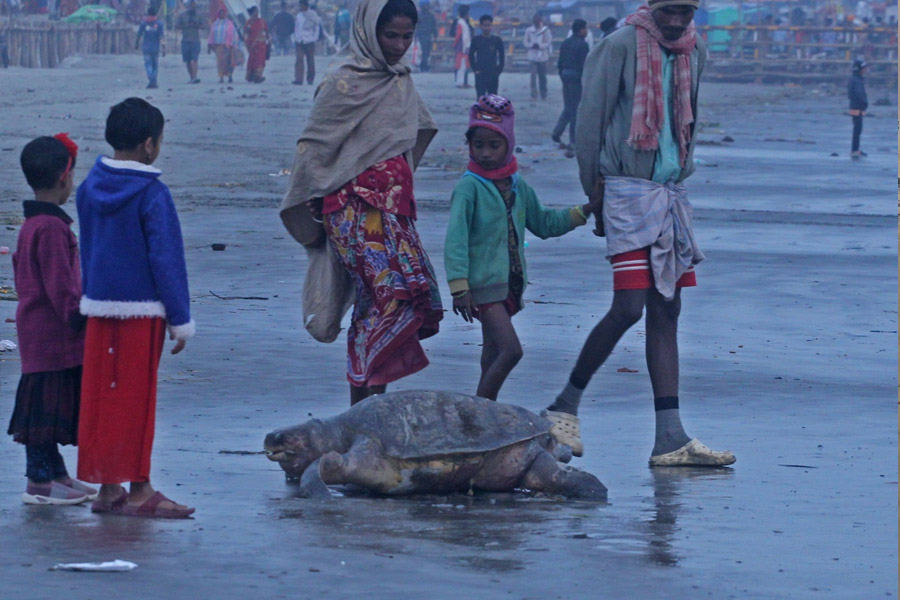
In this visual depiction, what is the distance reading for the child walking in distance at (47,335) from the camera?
5176 mm

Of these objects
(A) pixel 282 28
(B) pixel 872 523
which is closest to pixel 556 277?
(B) pixel 872 523

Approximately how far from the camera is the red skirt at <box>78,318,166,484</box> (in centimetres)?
505

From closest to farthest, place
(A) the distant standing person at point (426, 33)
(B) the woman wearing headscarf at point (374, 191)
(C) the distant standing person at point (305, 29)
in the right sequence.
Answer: (B) the woman wearing headscarf at point (374, 191)
(C) the distant standing person at point (305, 29)
(A) the distant standing person at point (426, 33)

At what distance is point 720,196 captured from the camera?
18.8 meters

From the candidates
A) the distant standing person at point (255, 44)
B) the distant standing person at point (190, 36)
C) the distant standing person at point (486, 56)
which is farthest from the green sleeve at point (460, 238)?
the distant standing person at point (255, 44)

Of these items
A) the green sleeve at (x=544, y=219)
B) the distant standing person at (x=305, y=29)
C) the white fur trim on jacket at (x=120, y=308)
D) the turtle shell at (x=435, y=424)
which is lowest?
the turtle shell at (x=435, y=424)

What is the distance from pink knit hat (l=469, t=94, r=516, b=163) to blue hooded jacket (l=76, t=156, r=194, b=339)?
1.58m

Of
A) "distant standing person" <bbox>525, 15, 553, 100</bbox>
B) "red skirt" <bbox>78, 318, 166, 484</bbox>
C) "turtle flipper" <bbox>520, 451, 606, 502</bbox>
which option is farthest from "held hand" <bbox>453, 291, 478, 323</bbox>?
"distant standing person" <bbox>525, 15, 553, 100</bbox>

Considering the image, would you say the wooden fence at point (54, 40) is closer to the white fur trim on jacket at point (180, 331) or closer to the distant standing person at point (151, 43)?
the distant standing person at point (151, 43)

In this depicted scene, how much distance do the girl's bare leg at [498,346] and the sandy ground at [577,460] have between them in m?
0.46

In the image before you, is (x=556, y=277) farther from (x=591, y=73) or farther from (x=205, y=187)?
(x=205, y=187)

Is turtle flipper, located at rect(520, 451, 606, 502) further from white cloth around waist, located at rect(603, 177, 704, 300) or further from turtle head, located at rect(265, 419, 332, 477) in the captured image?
white cloth around waist, located at rect(603, 177, 704, 300)

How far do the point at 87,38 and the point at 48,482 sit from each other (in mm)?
44836

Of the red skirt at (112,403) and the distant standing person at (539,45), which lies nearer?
the red skirt at (112,403)
